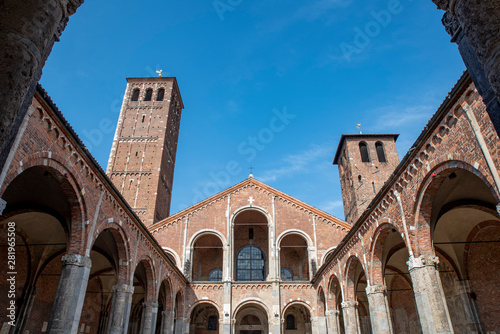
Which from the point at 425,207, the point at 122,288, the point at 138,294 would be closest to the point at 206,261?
the point at 138,294

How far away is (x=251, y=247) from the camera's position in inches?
973

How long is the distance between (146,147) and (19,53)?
96.4 feet

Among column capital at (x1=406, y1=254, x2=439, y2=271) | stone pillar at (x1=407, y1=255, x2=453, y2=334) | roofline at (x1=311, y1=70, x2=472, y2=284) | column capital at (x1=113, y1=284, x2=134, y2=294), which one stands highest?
roofline at (x1=311, y1=70, x2=472, y2=284)

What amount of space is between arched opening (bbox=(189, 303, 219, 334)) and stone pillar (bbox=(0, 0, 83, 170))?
22.9 m

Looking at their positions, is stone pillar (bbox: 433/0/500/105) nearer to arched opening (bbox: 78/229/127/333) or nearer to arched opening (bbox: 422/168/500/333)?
arched opening (bbox: 422/168/500/333)

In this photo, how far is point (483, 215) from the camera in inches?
457

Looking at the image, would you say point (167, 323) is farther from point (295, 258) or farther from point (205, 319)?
point (295, 258)

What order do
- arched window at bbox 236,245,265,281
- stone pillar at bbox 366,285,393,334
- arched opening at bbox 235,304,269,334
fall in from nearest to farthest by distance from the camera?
stone pillar at bbox 366,285,393,334
arched opening at bbox 235,304,269,334
arched window at bbox 236,245,265,281

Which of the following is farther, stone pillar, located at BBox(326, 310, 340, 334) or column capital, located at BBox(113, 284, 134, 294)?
stone pillar, located at BBox(326, 310, 340, 334)

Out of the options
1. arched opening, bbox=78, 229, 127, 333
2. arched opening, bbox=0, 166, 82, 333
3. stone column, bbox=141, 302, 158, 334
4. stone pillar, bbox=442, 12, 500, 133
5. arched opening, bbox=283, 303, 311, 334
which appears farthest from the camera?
arched opening, bbox=283, 303, 311, 334

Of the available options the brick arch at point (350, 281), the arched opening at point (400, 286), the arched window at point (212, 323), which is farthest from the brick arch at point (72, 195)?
the arched window at point (212, 323)

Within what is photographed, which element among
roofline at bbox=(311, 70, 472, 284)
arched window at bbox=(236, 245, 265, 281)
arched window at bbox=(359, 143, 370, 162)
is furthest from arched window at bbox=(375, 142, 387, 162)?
roofline at bbox=(311, 70, 472, 284)

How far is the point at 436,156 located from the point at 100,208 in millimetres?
9225

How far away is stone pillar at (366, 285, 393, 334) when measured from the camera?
36.6 ft
